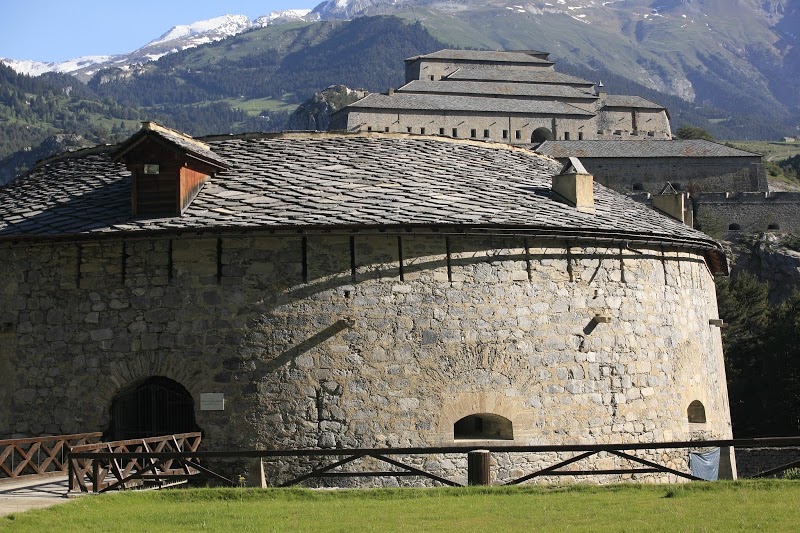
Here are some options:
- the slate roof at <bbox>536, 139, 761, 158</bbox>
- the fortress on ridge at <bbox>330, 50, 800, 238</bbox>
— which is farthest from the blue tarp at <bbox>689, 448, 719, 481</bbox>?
the slate roof at <bbox>536, 139, 761, 158</bbox>

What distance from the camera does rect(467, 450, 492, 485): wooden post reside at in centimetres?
1404

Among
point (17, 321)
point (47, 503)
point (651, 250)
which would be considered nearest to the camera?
point (47, 503)

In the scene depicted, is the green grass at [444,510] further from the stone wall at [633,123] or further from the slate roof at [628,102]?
the slate roof at [628,102]

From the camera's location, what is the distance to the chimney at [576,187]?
1933 cm

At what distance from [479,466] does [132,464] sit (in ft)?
16.5

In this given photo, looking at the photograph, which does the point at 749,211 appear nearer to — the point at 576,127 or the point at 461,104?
the point at 576,127

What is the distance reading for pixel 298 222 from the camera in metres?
16.6

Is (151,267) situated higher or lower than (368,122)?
lower

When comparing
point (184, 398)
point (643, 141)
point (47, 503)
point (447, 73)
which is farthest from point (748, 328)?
point (447, 73)

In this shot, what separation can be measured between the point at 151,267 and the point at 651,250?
28.5ft

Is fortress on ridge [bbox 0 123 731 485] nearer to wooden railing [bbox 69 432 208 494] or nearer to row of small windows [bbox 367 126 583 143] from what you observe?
wooden railing [bbox 69 432 208 494]

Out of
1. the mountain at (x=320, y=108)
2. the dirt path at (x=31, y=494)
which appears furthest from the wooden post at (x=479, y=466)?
the mountain at (x=320, y=108)

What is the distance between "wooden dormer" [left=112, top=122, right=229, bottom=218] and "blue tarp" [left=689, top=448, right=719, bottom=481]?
9921 millimetres

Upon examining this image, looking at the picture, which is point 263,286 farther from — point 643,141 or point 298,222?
point 643,141
